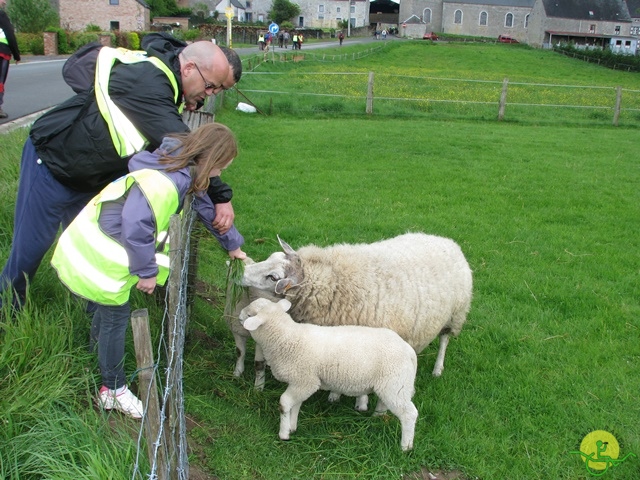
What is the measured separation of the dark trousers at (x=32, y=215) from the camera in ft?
11.3

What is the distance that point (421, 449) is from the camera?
3.62 metres

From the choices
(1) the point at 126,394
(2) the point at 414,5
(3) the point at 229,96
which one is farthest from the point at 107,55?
(2) the point at 414,5

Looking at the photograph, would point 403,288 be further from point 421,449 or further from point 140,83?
point 140,83

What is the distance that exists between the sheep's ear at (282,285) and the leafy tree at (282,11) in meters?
89.0

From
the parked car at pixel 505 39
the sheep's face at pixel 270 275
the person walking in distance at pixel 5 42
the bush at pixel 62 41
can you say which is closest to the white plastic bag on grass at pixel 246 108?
the person walking in distance at pixel 5 42

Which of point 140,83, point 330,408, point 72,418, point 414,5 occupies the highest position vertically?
point 414,5

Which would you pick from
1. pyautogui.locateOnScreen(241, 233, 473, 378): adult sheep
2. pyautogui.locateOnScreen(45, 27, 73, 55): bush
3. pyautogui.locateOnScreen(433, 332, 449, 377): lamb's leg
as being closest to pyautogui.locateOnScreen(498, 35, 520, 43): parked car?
pyautogui.locateOnScreen(45, 27, 73, 55): bush

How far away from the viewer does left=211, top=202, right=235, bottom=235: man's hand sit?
3.76 metres

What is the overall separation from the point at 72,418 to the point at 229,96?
15.8m

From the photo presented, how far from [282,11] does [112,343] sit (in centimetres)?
9031

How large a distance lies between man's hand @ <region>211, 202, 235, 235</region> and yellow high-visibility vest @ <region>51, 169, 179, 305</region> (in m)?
0.68

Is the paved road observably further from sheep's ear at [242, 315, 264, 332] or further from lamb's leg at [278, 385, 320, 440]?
lamb's leg at [278, 385, 320, 440]
